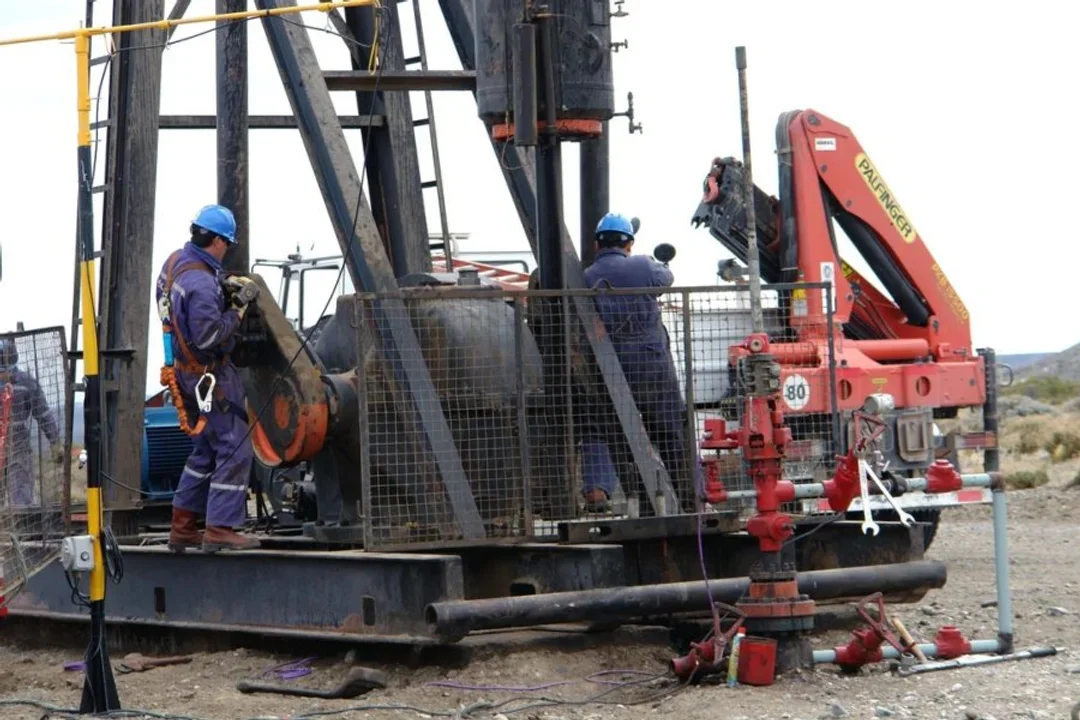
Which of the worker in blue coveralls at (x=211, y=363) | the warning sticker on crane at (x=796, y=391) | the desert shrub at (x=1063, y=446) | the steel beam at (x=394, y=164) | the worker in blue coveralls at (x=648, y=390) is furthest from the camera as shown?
the desert shrub at (x=1063, y=446)

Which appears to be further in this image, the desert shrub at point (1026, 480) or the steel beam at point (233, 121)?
the desert shrub at point (1026, 480)

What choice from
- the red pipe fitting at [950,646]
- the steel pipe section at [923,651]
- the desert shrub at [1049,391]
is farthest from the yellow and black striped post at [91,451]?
the desert shrub at [1049,391]

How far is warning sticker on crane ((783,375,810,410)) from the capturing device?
13.7 metres

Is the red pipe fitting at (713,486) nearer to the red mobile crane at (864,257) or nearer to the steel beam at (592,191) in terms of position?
the steel beam at (592,191)

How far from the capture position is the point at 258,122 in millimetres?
12938

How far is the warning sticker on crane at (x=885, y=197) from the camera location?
1569 cm

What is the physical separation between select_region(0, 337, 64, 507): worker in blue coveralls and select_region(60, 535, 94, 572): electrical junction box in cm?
92

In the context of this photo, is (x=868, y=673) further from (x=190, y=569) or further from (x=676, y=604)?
(x=190, y=569)

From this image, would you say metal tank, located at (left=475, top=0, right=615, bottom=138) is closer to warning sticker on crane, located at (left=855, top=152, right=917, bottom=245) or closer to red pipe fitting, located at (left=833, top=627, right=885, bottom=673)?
red pipe fitting, located at (left=833, top=627, right=885, bottom=673)

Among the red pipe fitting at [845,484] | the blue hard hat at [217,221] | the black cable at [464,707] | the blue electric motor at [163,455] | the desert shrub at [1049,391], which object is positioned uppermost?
the desert shrub at [1049,391]

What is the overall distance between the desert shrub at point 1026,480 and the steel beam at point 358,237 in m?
15.9

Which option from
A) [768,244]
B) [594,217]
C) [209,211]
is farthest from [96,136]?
[768,244]

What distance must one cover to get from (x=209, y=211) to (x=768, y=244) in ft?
20.6

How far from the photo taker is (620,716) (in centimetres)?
871
